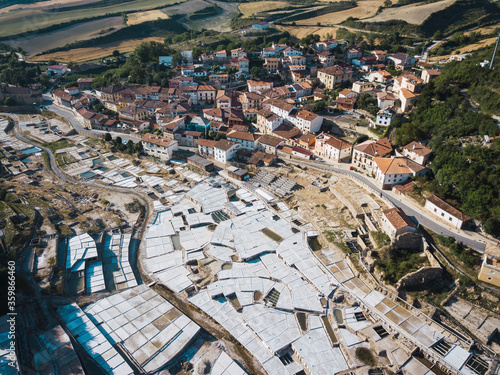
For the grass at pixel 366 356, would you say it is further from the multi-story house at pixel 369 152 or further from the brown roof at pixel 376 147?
the brown roof at pixel 376 147

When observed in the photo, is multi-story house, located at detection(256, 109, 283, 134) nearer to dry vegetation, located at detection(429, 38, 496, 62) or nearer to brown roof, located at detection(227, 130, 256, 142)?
brown roof, located at detection(227, 130, 256, 142)

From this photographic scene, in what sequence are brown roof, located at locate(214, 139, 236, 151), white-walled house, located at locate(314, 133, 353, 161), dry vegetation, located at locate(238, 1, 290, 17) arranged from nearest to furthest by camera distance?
1. white-walled house, located at locate(314, 133, 353, 161)
2. brown roof, located at locate(214, 139, 236, 151)
3. dry vegetation, located at locate(238, 1, 290, 17)

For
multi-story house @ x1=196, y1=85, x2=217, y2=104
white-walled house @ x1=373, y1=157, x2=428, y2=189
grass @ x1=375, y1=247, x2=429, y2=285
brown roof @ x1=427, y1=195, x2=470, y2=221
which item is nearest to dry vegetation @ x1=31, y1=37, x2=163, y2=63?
multi-story house @ x1=196, y1=85, x2=217, y2=104

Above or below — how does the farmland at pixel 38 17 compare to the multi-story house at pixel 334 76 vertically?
above

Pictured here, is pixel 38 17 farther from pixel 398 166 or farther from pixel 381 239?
pixel 381 239

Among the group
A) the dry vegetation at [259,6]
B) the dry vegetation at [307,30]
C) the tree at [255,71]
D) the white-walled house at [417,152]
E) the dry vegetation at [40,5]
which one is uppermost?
the dry vegetation at [40,5]

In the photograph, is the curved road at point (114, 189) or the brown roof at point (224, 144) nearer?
the curved road at point (114, 189)

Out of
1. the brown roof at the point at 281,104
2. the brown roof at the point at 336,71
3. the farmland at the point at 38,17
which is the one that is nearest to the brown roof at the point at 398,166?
the brown roof at the point at 281,104
